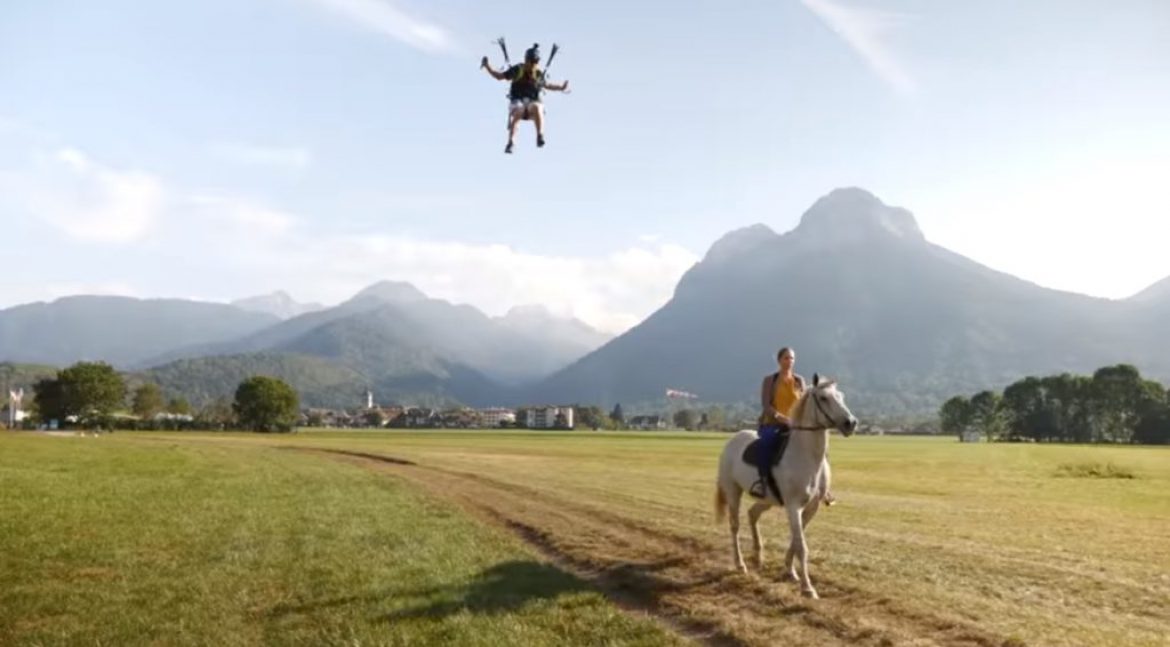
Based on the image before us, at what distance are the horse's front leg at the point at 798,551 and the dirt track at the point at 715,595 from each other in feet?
0.79

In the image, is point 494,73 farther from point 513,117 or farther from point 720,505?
point 720,505

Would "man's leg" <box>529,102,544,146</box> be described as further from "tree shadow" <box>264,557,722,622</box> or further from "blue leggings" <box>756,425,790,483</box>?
"tree shadow" <box>264,557,722,622</box>

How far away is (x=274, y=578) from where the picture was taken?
55.3 ft

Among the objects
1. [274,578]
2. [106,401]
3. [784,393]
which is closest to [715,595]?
[784,393]

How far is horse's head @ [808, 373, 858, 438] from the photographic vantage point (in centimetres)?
1582

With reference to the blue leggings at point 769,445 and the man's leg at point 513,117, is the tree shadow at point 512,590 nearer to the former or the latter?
the blue leggings at point 769,445

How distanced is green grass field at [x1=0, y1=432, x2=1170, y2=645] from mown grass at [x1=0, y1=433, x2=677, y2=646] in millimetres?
67

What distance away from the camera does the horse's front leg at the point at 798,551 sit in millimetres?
15670

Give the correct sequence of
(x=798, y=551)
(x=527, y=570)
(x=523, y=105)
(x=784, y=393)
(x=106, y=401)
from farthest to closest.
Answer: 1. (x=106, y=401)
2. (x=784, y=393)
3. (x=527, y=570)
4. (x=798, y=551)
5. (x=523, y=105)

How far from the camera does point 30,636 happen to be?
12.8 metres

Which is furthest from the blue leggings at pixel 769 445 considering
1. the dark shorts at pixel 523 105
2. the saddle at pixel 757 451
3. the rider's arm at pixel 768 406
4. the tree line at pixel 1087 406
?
the tree line at pixel 1087 406

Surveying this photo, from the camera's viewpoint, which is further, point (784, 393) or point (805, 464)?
point (784, 393)

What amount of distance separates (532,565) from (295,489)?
20.0 metres

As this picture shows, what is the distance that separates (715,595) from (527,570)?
13.9 ft
